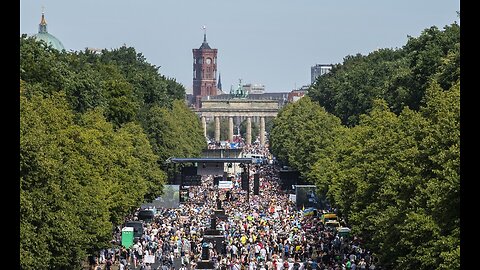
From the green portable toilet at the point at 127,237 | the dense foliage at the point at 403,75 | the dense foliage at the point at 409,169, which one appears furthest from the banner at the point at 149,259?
the dense foliage at the point at 403,75

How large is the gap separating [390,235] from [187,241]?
26.2 metres

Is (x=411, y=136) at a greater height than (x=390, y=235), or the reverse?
(x=411, y=136)

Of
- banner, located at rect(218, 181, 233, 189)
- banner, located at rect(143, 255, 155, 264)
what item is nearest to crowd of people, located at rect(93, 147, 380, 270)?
banner, located at rect(143, 255, 155, 264)

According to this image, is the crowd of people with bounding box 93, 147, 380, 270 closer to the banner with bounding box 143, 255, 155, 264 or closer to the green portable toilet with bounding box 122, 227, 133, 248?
the banner with bounding box 143, 255, 155, 264

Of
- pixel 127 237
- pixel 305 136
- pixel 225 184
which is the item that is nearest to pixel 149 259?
pixel 127 237

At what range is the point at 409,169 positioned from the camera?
47.6 m

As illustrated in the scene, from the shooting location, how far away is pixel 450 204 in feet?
120

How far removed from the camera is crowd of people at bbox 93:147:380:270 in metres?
61.6

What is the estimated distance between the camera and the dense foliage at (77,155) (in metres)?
43.8

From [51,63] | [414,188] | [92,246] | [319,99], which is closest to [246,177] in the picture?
[51,63]

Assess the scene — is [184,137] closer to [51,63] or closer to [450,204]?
[51,63]

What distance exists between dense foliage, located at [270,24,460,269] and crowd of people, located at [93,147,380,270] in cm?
203

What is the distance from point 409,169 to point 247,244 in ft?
77.0
